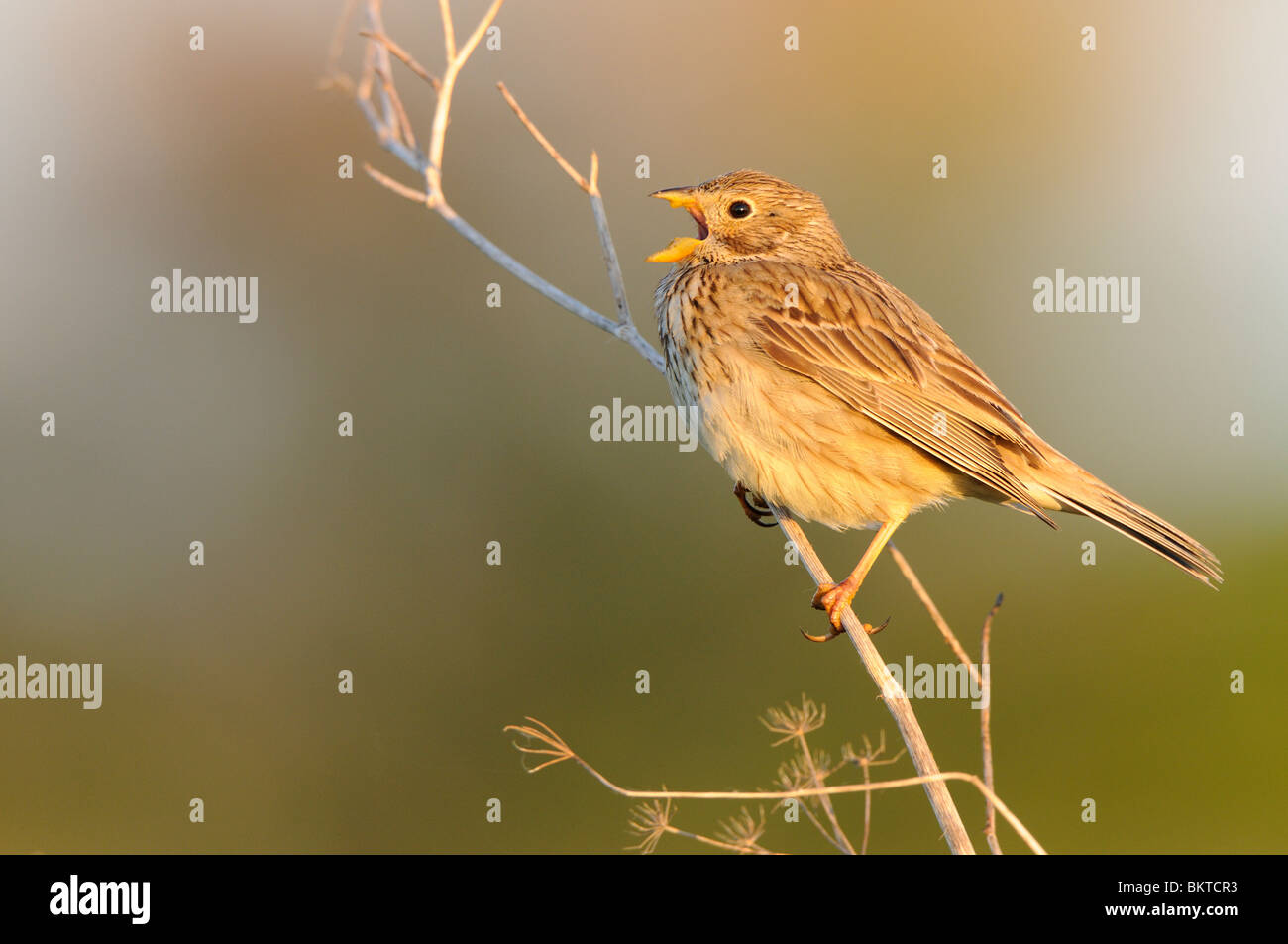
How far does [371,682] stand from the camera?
9.34 metres

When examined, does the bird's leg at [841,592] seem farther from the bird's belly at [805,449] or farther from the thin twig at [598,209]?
the thin twig at [598,209]

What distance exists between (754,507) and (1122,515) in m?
1.72

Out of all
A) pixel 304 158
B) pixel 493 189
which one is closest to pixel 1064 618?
pixel 493 189

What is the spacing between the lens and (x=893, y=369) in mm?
5496

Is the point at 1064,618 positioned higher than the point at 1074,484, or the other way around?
the point at 1074,484

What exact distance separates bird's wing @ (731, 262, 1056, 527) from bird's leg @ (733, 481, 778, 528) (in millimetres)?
770

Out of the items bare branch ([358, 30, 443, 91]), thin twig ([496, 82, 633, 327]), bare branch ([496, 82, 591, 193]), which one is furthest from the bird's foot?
bare branch ([358, 30, 443, 91])

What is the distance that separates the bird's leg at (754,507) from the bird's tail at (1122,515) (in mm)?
1281

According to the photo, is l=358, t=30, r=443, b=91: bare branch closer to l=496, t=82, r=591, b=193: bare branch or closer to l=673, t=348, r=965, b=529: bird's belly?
l=496, t=82, r=591, b=193: bare branch

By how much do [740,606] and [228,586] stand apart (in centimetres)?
419

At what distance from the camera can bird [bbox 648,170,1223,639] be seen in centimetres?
531

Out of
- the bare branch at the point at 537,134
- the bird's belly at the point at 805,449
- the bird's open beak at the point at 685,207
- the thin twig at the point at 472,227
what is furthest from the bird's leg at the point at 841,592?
the bare branch at the point at 537,134

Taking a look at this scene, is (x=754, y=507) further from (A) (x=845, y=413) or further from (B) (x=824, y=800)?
(B) (x=824, y=800)

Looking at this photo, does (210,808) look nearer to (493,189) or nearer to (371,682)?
(371,682)
